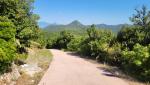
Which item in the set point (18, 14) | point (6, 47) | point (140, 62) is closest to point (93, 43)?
point (18, 14)

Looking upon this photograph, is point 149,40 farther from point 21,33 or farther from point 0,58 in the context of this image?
point 0,58

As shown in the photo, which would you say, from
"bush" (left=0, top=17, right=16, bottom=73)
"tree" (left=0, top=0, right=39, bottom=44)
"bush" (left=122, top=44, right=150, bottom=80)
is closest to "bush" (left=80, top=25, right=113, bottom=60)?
"tree" (left=0, top=0, right=39, bottom=44)

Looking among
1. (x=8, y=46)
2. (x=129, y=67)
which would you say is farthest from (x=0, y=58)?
(x=129, y=67)

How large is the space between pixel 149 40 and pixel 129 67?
6.56 meters

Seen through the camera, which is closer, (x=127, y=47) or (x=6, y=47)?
(x=6, y=47)

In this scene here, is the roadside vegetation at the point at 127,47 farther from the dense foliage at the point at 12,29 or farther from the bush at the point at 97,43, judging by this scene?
the dense foliage at the point at 12,29

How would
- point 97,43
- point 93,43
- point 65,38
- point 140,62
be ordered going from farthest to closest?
point 65,38 → point 93,43 → point 97,43 → point 140,62

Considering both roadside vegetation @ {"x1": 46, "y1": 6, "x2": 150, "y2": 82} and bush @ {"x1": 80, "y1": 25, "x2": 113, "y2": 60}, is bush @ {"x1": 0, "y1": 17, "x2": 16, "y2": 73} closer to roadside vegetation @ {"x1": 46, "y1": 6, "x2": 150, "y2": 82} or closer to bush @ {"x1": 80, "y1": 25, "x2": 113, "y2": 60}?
roadside vegetation @ {"x1": 46, "y1": 6, "x2": 150, "y2": 82}

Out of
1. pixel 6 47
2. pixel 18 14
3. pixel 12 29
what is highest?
pixel 18 14

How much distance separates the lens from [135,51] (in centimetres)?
2428

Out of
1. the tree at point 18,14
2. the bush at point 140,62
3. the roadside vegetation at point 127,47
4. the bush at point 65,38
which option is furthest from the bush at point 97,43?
the bush at point 65,38

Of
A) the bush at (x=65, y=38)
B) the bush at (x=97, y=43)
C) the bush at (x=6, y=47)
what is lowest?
the bush at (x=65, y=38)

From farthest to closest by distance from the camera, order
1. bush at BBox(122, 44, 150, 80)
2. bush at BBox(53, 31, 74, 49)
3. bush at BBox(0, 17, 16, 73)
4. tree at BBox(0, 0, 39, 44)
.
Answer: bush at BBox(53, 31, 74, 49) < tree at BBox(0, 0, 39, 44) < bush at BBox(122, 44, 150, 80) < bush at BBox(0, 17, 16, 73)

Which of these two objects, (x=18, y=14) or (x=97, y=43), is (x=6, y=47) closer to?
(x=18, y=14)
